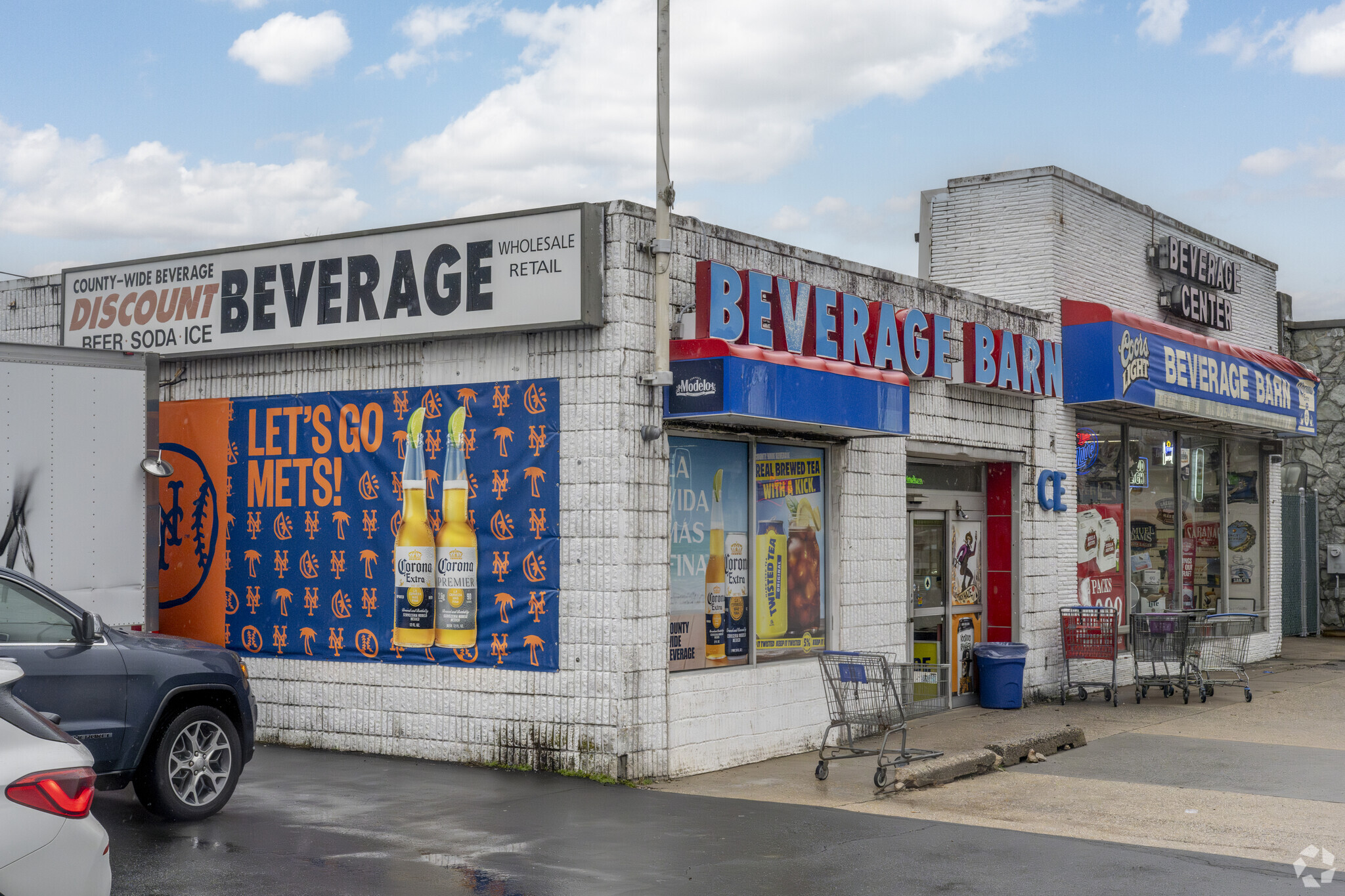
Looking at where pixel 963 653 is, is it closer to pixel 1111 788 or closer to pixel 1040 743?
pixel 1040 743

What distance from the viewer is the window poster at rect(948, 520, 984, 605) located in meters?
15.4

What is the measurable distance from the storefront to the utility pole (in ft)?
0.45

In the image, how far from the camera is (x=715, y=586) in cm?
1166

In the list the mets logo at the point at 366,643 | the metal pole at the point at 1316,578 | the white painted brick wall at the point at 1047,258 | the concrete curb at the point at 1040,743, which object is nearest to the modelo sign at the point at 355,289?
the mets logo at the point at 366,643

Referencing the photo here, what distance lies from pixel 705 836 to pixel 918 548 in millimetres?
6794

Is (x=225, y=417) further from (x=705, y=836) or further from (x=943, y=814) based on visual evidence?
(x=943, y=814)

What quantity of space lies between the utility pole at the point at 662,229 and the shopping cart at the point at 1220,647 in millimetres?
8739

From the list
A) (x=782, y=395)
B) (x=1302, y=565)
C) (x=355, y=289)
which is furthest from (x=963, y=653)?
(x=1302, y=565)

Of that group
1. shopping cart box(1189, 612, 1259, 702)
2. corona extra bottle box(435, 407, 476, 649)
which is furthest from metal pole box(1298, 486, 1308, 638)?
corona extra bottle box(435, 407, 476, 649)

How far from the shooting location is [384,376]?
39.0 ft

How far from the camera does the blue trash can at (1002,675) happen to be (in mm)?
14914

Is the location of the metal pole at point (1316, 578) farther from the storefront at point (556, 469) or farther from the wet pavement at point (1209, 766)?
the wet pavement at point (1209, 766)

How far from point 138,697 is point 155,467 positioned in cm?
296

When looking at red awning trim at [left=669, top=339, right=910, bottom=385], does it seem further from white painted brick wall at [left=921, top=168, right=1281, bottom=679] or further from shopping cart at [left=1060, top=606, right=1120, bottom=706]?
shopping cart at [left=1060, top=606, right=1120, bottom=706]
